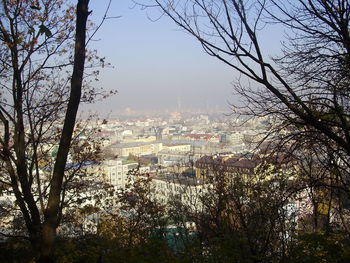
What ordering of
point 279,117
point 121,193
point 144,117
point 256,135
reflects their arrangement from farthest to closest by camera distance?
point 144,117, point 121,193, point 256,135, point 279,117

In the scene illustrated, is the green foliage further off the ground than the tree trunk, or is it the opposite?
the tree trunk

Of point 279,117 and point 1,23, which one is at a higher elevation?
point 1,23

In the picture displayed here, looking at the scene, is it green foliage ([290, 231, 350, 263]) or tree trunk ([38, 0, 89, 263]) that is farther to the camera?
green foliage ([290, 231, 350, 263])

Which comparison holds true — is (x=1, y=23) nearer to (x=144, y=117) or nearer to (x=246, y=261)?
(x=246, y=261)

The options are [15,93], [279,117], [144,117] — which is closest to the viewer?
[279,117]

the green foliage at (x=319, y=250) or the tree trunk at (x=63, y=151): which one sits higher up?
the tree trunk at (x=63, y=151)

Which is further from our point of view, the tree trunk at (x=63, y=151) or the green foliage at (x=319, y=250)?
the green foliage at (x=319, y=250)

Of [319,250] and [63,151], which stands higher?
[63,151]

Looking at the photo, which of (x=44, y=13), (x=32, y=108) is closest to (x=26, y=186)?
(x=32, y=108)

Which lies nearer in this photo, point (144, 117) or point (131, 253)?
point (131, 253)

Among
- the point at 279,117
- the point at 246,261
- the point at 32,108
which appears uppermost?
the point at 32,108

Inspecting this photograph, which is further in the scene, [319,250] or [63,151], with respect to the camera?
[319,250]
